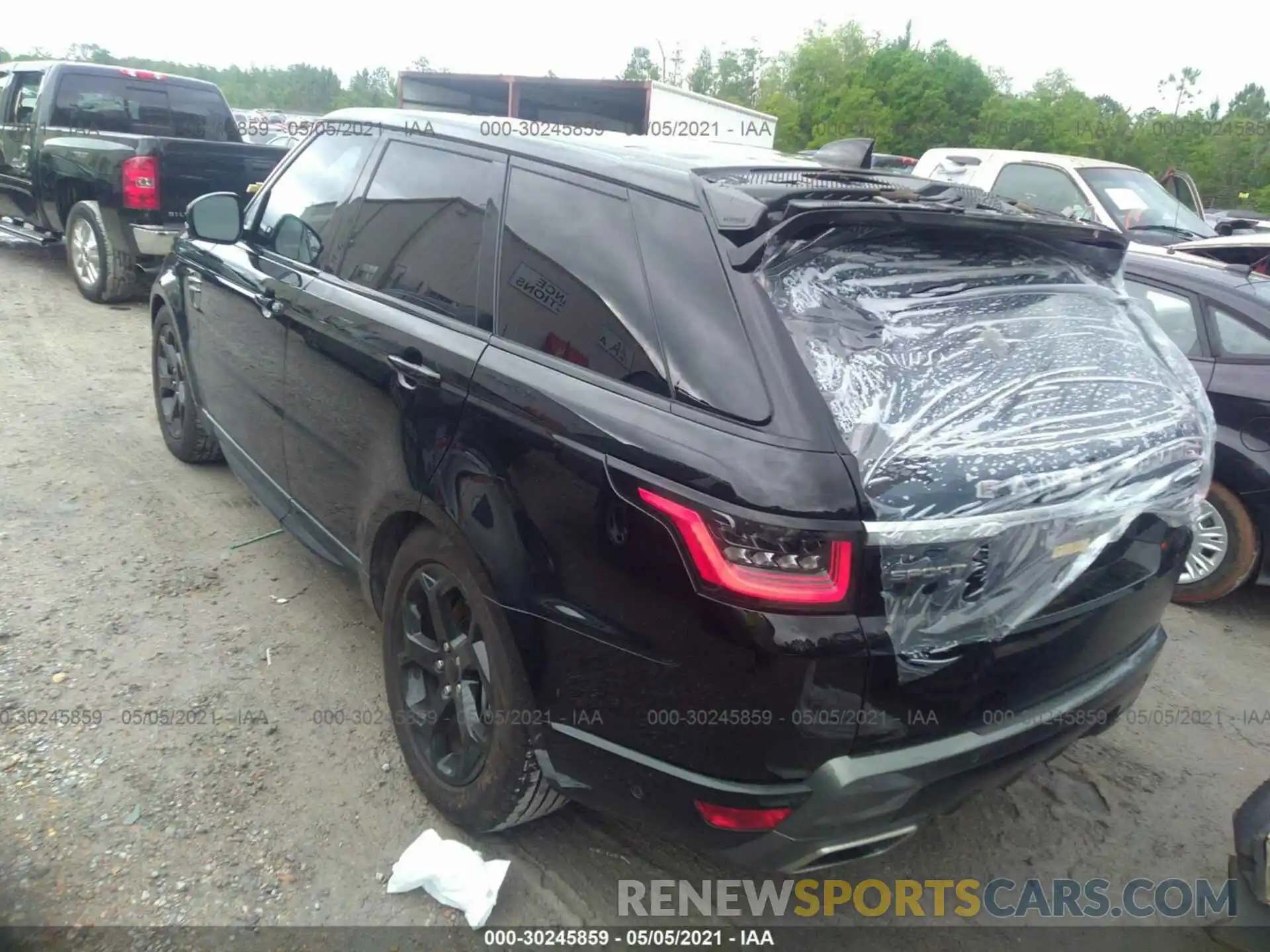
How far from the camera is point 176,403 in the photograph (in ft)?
15.8

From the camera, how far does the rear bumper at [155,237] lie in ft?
24.4

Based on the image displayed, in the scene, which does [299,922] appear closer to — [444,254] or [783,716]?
[783,716]

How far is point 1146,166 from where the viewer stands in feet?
74.2

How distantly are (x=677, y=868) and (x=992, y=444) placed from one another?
4.84 feet

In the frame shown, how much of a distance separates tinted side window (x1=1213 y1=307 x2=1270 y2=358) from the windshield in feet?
11.3

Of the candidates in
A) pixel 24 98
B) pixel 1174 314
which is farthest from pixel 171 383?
pixel 24 98

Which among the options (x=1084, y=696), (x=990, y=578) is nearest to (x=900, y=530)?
(x=990, y=578)

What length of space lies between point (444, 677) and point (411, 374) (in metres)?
0.85

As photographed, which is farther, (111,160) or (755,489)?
(111,160)

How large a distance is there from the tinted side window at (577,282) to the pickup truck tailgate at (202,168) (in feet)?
20.2

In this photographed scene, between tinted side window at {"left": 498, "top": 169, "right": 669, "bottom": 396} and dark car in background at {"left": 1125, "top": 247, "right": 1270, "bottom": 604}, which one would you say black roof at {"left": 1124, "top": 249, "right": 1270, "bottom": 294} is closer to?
dark car in background at {"left": 1125, "top": 247, "right": 1270, "bottom": 604}

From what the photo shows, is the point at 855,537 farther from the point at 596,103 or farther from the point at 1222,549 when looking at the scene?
the point at 596,103

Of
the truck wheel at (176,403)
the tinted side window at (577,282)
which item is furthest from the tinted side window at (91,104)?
the tinted side window at (577,282)

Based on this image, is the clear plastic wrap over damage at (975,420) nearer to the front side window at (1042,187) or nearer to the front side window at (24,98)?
the front side window at (1042,187)
